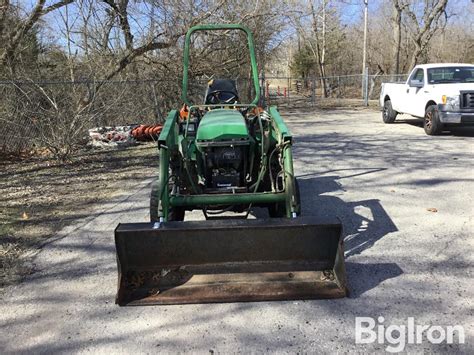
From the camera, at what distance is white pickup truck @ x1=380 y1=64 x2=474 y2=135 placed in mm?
11086

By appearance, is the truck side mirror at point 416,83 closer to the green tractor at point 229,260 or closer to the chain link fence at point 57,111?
the chain link fence at point 57,111

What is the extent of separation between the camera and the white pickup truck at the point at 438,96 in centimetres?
1109

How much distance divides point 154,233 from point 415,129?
11.6 metres

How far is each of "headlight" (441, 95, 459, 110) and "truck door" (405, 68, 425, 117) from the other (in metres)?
1.06

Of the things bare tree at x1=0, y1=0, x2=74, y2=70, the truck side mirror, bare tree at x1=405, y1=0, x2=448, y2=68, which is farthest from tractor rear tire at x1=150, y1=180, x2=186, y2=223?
bare tree at x1=405, y1=0, x2=448, y2=68

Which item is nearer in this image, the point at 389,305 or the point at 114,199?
the point at 389,305

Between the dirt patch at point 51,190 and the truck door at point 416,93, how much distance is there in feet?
24.7

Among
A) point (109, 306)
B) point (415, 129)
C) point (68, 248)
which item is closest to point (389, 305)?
point (109, 306)

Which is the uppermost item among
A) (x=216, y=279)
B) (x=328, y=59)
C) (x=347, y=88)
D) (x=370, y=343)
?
(x=328, y=59)

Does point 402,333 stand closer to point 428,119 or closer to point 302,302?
point 302,302

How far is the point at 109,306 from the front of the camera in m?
3.57

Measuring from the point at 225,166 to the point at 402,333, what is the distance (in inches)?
90.1

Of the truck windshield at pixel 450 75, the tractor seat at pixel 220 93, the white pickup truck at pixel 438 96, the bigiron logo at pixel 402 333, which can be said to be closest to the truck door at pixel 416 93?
the white pickup truck at pixel 438 96

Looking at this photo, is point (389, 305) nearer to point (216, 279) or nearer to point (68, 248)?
point (216, 279)
